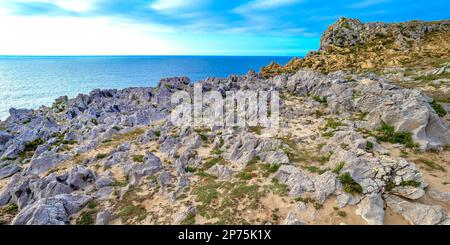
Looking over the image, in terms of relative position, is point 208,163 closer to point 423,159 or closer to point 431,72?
point 423,159

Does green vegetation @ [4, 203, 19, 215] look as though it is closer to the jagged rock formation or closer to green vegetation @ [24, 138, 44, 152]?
green vegetation @ [24, 138, 44, 152]

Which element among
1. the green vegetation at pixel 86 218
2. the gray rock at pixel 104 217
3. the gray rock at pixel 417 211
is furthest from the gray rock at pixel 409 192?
the green vegetation at pixel 86 218

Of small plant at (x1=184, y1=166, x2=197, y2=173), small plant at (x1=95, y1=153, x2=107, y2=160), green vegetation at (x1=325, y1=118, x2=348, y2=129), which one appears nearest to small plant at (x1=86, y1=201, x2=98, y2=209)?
small plant at (x1=184, y1=166, x2=197, y2=173)

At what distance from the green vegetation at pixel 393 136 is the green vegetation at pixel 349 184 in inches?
314

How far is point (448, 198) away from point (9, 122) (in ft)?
180

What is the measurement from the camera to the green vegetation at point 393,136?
19.6 metres

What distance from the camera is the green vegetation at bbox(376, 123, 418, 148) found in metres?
19.6

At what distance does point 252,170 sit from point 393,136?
1262 centimetres

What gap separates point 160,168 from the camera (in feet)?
67.8

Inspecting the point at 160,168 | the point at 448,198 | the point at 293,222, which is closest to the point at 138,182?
the point at 160,168

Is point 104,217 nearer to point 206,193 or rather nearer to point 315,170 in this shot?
point 206,193

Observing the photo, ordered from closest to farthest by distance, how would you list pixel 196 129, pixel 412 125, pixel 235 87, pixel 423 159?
pixel 423 159, pixel 412 125, pixel 196 129, pixel 235 87

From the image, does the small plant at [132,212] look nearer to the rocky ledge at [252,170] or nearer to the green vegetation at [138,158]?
the rocky ledge at [252,170]

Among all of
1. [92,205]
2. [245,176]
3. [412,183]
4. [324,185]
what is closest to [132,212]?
[92,205]
